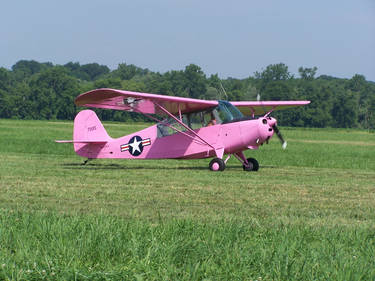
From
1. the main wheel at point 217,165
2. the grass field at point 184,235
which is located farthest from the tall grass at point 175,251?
the main wheel at point 217,165

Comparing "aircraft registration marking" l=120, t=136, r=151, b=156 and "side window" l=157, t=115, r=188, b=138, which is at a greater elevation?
"side window" l=157, t=115, r=188, b=138

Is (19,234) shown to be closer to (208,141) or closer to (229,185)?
(229,185)

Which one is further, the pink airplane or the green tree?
the green tree

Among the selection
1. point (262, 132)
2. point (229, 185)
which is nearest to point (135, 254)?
point (229, 185)

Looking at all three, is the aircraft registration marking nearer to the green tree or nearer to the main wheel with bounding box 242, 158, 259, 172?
the main wheel with bounding box 242, 158, 259, 172

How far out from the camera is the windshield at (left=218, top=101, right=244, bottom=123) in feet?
50.9

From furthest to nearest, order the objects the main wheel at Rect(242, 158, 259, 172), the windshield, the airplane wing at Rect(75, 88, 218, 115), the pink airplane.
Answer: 1. the main wheel at Rect(242, 158, 259, 172)
2. the windshield
3. the pink airplane
4. the airplane wing at Rect(75, 88, 218, 115)

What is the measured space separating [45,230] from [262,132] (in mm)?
10054

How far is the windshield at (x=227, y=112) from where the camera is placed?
1550 cm

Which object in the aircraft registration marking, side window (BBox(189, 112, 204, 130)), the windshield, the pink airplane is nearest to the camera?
the pink airplane

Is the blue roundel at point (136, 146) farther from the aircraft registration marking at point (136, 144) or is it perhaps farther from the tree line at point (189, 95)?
the tree line at point (189, 95)

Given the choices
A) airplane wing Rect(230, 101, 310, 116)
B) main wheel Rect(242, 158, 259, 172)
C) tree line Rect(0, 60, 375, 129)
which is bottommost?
main wheel Rect(242, 158, 259, 172)

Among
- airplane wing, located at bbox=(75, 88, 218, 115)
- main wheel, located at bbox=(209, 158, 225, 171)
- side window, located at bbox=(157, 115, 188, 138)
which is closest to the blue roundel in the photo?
side window, located at bbox=(157, 115, 188, 138)

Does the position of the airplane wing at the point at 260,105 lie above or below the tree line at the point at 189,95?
below
